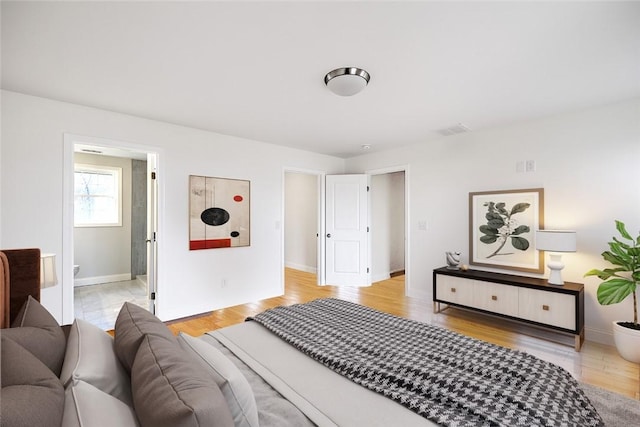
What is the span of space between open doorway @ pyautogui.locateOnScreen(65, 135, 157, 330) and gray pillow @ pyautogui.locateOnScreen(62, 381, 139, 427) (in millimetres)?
4354

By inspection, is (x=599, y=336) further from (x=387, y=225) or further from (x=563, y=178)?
(x=387, y=225)

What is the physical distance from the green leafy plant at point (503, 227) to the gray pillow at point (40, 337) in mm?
4123

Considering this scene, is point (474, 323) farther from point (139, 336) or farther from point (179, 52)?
point (179, 52)

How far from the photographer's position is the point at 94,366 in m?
1.02

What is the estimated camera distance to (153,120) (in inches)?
136

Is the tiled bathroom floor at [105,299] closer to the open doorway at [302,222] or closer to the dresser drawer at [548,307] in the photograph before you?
the open doorway at [302,222]

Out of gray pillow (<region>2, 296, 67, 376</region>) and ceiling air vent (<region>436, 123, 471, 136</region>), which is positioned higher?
ceiling air vent (<region>436, 123, 471, 136</region>)

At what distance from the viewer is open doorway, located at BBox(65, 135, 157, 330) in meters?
5.09

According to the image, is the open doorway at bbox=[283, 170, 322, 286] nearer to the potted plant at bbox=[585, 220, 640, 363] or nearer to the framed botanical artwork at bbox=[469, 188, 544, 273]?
the framed botanical artwork at bbox=[469, 188, 544, 273]

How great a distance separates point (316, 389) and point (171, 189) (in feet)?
10.4

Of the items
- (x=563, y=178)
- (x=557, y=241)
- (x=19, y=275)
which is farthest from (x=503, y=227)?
(x=19, y=275)

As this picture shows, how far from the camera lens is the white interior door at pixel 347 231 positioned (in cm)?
537

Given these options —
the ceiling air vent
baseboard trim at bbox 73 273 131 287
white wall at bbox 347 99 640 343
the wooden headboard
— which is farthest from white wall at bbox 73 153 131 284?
the ceiling air vent

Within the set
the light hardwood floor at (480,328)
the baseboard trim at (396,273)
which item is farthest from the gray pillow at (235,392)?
the baseboard trim at (396,273)
